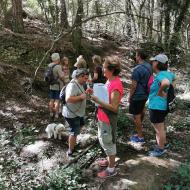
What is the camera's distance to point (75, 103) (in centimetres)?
656

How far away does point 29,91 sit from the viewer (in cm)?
1057


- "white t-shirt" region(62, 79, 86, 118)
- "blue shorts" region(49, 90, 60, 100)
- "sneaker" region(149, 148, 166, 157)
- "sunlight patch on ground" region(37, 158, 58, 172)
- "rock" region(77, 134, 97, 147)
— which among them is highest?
"white t-shirt" region(62, 79, 86, 118)

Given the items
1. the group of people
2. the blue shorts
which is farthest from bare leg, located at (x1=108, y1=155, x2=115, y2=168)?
the blue shorts

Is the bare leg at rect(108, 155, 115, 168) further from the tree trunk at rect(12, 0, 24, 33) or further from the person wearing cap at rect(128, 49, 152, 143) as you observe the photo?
the tree trunk at rect(12, 0, 24, 33)

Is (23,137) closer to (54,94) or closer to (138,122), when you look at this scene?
(54,94)

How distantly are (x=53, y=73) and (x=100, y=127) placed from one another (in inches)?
123

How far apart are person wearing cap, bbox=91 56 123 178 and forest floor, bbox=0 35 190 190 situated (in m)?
0.43

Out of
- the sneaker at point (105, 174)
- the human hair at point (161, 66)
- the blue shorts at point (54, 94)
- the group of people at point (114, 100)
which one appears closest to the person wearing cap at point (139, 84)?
the group of people at point (114, 100)

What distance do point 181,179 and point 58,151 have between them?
2677 millimetres

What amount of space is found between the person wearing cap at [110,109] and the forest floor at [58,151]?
0.43 metres

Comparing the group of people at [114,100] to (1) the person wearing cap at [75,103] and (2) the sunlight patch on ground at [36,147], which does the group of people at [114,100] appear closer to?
(1) the person wearing cap at [75,103]

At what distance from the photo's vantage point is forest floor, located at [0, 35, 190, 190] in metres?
5.91

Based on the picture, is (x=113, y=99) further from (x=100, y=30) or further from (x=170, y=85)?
(x=100, y=30)

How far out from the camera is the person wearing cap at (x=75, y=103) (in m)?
6.32
